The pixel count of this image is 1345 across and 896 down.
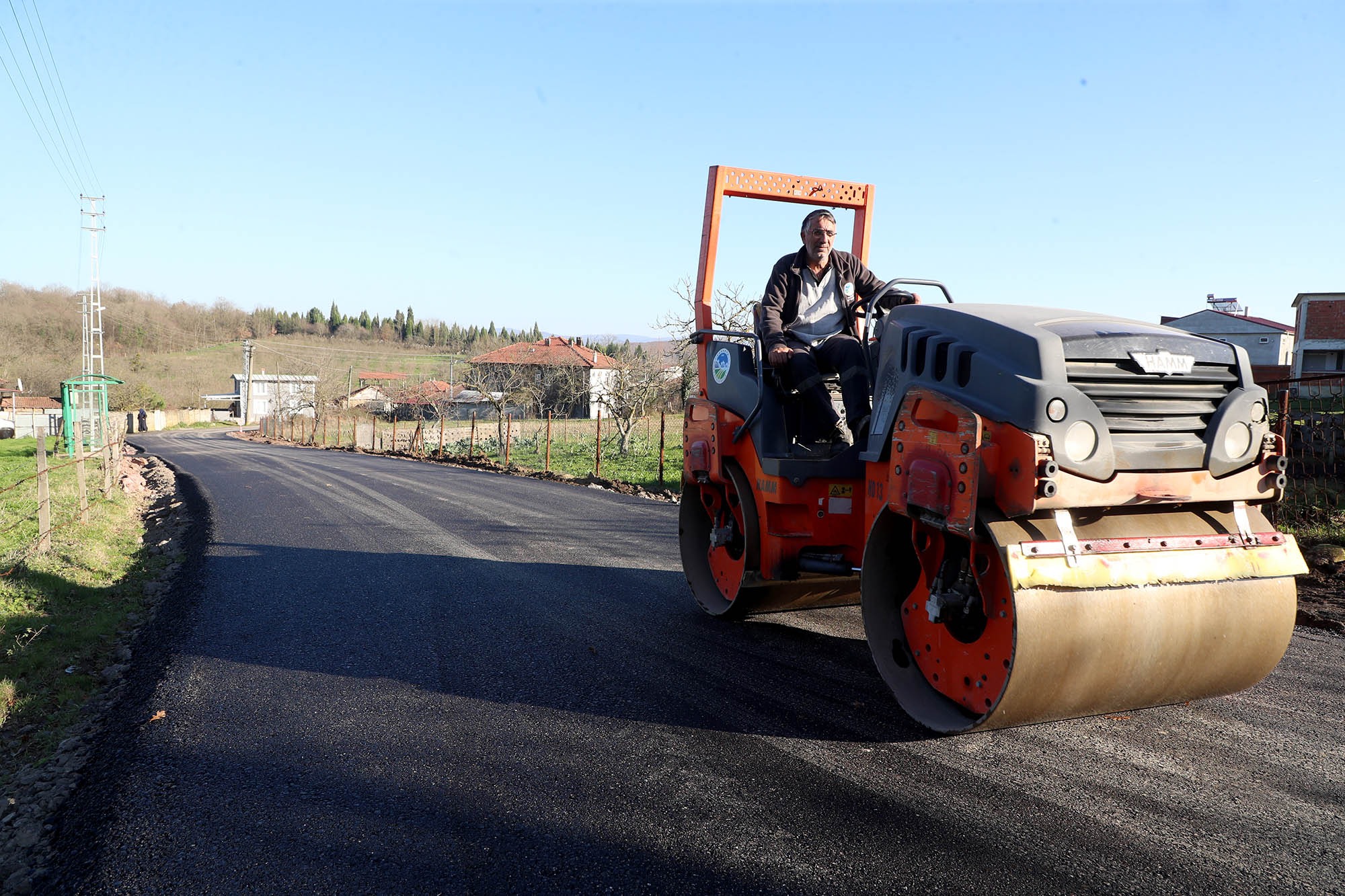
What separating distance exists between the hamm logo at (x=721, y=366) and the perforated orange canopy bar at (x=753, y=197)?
14 centimetres

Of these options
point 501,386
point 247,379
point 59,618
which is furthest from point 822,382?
point 247,379

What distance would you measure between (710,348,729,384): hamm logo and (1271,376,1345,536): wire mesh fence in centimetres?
588

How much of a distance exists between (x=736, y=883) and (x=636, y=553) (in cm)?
587

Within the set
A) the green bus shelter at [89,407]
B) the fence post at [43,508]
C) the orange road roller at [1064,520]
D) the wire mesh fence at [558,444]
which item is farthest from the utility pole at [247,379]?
the orange road roller at [1064,520]

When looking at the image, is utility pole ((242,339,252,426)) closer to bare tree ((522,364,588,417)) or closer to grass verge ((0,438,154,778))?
bare tree ((522,364,588,417))

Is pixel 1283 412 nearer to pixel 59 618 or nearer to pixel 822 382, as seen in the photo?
pixel 822 382

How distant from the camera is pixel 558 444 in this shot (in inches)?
1201

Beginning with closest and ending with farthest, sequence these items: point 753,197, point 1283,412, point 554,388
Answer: point 753,197 < point 1283,412 < point 554,388

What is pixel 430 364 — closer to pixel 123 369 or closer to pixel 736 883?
pixel 123 369

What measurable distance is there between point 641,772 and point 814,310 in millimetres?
3173

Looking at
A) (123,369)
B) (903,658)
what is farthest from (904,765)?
(123,369)

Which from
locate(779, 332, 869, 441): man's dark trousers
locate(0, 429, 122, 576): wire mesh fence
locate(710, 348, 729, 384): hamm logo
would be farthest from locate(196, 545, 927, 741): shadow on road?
locate(0, 429, 122, 576): wire mesh fence

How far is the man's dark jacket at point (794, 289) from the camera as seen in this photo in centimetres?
540

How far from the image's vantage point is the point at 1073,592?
125 inches
